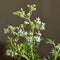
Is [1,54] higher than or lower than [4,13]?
lower

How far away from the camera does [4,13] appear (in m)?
1.72

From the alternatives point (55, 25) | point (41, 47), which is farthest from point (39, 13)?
point (41, 47)

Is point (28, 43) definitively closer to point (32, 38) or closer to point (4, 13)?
point (32, 38)

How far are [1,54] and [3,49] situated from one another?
0.04 meters

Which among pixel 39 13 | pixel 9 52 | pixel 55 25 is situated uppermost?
pixel 39 13

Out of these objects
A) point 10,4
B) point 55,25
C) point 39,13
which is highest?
point 10,4

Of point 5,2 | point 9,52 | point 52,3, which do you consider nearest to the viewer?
point 9,52

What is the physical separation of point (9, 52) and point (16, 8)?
0.63 meters

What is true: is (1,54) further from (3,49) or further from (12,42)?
(12,42)

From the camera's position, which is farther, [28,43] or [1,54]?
[1,54]

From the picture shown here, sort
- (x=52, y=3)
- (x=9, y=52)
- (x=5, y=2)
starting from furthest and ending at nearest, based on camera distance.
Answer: (x=5, y=2), (x=52, y=3), (x=9, y=52)

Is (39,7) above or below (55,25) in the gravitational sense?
above

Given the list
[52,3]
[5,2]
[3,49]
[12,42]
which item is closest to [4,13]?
[5,2]

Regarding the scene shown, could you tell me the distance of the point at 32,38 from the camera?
1.13 metres
